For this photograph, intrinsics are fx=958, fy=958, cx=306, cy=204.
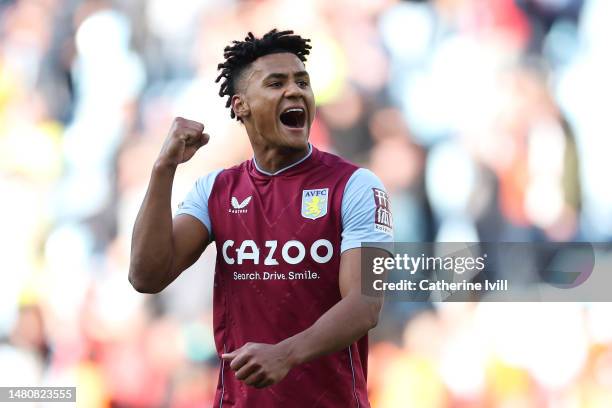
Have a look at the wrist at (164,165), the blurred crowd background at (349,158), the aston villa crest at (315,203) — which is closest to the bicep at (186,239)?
the wrist at (164,165)

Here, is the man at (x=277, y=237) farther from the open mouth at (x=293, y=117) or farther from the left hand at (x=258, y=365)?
the left hand at (x=258, y=365)

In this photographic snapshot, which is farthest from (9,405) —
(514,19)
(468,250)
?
(514,19)

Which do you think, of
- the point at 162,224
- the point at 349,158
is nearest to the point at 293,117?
the point at 162,224

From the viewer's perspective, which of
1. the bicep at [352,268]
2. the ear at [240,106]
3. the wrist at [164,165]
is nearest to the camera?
the bicep at [352,268]

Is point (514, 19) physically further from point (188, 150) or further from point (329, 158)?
point (188, 150)

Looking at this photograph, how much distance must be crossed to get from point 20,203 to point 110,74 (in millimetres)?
686

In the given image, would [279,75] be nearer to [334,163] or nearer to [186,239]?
[334,163]

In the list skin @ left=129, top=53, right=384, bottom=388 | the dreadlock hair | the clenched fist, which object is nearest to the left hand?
skin @ left=129, top=53, right=384, bottom=388

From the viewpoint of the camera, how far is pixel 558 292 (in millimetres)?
3869

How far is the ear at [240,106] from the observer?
8.45 ft

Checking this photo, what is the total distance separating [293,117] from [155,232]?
1.61ft

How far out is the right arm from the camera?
92.7 inches

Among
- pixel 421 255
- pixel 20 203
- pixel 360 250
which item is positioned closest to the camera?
pixel 360 250

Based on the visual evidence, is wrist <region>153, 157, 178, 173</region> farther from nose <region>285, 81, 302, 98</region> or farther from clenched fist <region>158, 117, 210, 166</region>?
nose <region>285, 81, 302, 98</region>
